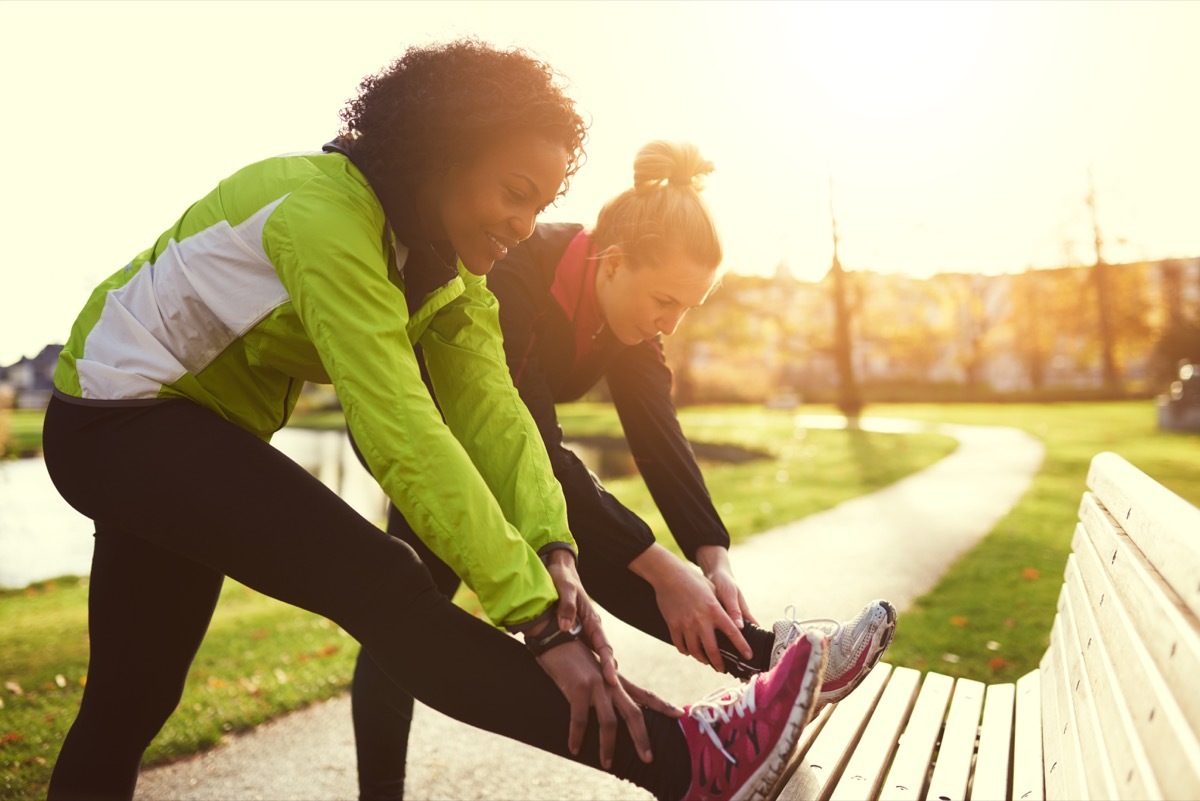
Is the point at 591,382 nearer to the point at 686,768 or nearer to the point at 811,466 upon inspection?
the point at 686,768

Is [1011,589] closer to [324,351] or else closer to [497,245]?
[497,245]

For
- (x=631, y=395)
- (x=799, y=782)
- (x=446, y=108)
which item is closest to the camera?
(x=446, y=108)

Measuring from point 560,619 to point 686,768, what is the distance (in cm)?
31

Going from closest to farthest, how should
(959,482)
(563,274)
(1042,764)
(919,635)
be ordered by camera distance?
(1042,764) < (563,274) < (919,635) < (959,482)

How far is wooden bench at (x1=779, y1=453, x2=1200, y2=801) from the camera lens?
3.54 ft

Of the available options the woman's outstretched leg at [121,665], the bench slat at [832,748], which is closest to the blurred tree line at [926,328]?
the bench slat at [832,748]

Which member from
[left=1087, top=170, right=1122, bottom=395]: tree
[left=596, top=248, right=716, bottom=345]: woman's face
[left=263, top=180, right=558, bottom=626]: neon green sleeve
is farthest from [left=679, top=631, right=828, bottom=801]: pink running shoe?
[left=1087, top=170, right=1122, bottom=395]: tree

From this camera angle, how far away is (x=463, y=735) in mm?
3270

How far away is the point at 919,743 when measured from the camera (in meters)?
2.21

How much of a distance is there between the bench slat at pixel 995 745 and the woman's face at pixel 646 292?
1.31 metres

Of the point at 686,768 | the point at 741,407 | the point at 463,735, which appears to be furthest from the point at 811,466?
the point at 741,407

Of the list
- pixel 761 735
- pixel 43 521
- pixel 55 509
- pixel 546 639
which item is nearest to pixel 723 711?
pixel 761 735

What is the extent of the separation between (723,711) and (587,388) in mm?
1309

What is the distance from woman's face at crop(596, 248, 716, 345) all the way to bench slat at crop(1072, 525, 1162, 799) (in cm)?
114
